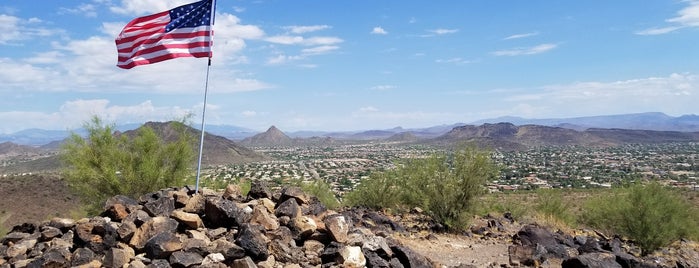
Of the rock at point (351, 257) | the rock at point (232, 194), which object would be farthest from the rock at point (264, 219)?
the rock at point (232, 194)

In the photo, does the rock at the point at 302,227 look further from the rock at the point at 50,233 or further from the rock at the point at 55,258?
the rock at the point at 50,233

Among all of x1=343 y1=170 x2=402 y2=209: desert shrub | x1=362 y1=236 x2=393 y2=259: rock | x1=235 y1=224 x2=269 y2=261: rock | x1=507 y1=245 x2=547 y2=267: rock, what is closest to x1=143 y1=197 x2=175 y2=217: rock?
x1=235 y1=224 x2=269 y2=261: rock

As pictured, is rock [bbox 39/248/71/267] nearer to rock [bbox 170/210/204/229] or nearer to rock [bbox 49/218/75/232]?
rock [bbox 49/218/75/232]

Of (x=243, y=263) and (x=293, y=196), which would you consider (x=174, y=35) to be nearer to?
(x=293, y=196)

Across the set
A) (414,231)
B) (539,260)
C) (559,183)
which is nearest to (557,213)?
(414,231)

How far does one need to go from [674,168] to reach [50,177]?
118 metres

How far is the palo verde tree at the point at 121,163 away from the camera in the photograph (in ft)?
82.3

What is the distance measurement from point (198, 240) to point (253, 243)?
137 centimetres

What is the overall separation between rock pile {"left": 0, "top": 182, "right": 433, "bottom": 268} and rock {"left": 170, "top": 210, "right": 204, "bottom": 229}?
2 cm

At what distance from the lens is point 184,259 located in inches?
440

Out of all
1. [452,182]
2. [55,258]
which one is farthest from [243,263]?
[452,182]

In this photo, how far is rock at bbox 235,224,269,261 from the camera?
11727mm

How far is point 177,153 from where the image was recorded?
86.9 feet

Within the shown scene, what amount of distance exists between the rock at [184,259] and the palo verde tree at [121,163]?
15.0 metres
